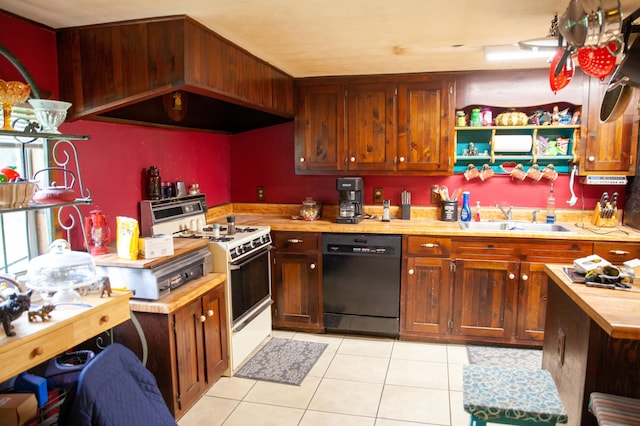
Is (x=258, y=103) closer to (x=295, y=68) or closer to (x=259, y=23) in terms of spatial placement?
(x=295, y=68)

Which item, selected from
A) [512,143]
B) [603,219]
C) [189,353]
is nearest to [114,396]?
[189,353]

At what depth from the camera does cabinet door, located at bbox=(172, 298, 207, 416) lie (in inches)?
101

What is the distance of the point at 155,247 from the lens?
2.57 m

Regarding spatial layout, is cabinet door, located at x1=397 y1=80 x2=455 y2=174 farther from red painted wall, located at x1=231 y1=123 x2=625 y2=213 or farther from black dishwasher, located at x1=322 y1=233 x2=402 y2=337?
black dishwasher, located at x1=322 y1=233 x2=402 y2=337

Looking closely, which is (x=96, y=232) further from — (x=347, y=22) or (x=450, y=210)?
(x=450, y=210)

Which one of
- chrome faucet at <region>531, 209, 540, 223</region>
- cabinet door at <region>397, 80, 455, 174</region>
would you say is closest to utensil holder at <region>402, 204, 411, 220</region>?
cabinet door at <region>397, 80, 455, 174</region>

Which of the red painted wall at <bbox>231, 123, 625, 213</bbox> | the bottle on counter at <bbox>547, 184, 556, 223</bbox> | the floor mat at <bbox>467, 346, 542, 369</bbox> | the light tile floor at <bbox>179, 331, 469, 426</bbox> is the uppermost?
the red painted wall at <bbox>231, 123, 625, 213</bbox>

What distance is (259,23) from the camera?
2.53 meters

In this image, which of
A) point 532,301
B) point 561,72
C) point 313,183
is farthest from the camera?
point 313,183

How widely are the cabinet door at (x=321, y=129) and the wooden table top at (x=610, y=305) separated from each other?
2280 millimetres

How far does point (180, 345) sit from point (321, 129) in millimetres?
2275

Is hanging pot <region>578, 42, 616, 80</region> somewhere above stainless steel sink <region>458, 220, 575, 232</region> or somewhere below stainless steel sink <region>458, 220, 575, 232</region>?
above

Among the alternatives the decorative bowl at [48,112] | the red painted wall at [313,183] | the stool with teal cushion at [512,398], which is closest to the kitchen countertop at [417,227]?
the red painted wall at [313,183]

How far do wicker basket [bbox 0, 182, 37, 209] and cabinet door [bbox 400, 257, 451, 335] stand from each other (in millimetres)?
2636
